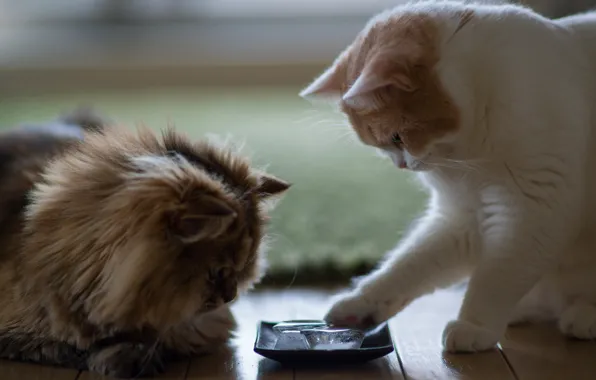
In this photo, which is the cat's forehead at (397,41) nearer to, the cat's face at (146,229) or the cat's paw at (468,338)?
the cat's face at (146,229)

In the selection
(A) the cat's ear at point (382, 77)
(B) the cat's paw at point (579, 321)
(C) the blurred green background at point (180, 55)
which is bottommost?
(C) the blurred green background at point (180, 55)

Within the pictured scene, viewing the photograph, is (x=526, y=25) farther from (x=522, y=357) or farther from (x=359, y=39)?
(x=522, y=357)

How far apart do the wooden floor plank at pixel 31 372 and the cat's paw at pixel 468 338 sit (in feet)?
2.29

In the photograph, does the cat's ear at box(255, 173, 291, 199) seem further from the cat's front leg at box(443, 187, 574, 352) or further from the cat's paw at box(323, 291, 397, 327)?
the cat's front leg at box(443, 187, 574, 352)

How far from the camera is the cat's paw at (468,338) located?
158 centimetres

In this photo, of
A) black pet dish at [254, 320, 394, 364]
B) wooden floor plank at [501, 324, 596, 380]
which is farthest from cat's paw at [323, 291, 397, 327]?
wooden floor plank at [501, 324, 596, 380]

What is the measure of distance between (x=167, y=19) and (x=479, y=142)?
3104 mm

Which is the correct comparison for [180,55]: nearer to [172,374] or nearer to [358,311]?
[358,311]

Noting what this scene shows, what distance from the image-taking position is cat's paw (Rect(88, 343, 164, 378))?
58.4 inches

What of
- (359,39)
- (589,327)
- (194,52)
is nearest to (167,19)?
(194,52)

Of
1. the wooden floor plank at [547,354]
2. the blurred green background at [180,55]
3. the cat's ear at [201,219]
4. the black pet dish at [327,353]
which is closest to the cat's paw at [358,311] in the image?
the black pet dish at [327,353]

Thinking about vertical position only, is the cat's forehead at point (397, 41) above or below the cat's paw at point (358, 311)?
above

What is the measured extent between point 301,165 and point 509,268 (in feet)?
5.22

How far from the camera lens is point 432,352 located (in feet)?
5.38
